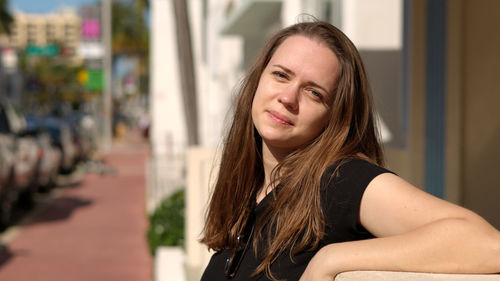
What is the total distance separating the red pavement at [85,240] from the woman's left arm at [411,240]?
23.0ft

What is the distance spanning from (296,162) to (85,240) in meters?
9.19

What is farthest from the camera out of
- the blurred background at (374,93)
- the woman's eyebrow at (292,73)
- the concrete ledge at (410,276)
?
the blurred background at (374,93)

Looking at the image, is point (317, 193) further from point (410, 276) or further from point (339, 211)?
point (410, 276)

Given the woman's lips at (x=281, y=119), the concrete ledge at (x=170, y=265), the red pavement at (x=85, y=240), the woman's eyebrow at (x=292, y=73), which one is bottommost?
the red pavement at (x=85, y=240)

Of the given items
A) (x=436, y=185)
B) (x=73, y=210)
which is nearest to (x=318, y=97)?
(x=436, y=185)

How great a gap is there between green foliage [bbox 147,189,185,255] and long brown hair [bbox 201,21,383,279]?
6.13m

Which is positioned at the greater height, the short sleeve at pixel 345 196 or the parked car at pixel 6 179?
the short sleeve at pixel 345 196

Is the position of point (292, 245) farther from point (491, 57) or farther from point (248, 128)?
point (491, 57)

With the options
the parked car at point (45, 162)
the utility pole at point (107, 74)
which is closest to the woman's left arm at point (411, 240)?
the parked car at point (45, 162)

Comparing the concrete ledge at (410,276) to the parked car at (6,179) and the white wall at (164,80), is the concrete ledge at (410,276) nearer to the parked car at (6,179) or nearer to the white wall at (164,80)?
the parked car at (6,179)

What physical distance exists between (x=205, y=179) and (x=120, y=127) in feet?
125

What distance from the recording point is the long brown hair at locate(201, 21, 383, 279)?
1.96m

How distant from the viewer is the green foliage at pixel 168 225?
8648 millimetres

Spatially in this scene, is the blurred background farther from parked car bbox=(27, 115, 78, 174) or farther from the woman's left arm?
the woman's left arm
